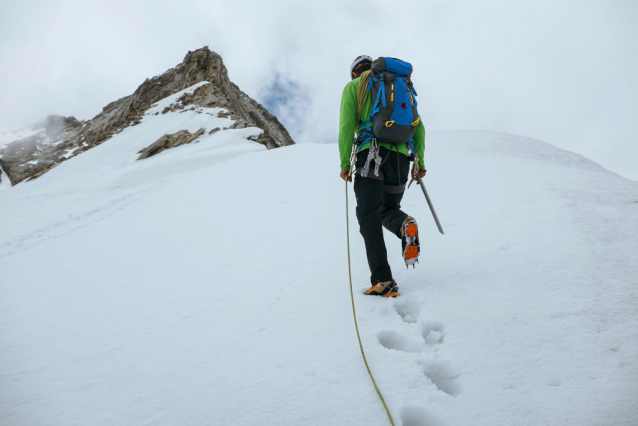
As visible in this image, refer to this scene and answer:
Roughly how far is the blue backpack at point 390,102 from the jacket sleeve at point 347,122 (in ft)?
Result: 0.48

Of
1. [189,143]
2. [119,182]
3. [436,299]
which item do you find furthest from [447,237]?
[189,143]

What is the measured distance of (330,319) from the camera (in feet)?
7.31

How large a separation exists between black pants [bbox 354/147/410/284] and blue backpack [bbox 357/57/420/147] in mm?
164

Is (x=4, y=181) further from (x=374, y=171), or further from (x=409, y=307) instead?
(x=409, y=307)

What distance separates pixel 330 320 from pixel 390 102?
1.70m

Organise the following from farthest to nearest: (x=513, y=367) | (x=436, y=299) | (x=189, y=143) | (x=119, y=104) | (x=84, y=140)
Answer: (x=119, y=104) → (x=84, y=140) → (x=189, y=143) → (x=436, y=299) → (x=513, y=367)

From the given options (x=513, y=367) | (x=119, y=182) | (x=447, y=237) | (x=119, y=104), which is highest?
(x=119, y=104)

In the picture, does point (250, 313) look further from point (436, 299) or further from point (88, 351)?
point (436, 299)

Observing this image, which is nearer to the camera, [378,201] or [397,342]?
[397,342]

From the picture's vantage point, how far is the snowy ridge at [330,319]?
5.07 ft

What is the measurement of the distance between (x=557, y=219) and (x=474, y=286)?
1.82 m

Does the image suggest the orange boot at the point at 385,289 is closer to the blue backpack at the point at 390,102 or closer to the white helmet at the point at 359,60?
the blue backpack at the point at 390,102

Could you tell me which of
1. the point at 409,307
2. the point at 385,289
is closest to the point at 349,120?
the point at 385,289

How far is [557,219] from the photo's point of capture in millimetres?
3508
